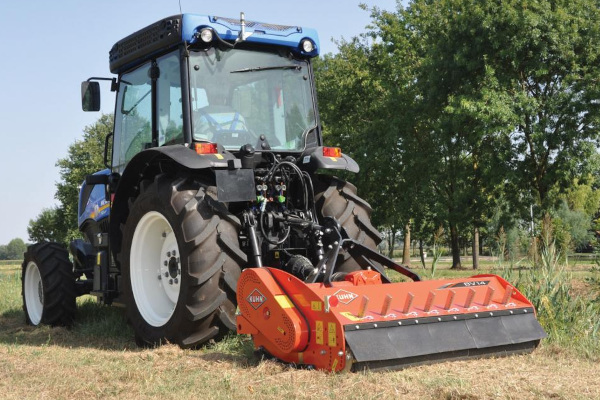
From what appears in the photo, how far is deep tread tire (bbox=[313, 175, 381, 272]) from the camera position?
607 centimetres

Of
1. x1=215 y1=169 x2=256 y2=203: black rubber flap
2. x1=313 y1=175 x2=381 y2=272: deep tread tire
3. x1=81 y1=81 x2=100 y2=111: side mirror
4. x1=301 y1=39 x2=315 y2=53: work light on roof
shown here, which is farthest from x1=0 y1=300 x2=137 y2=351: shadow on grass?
x1=301 y1=39 x2=315 y2=53: work light on roof

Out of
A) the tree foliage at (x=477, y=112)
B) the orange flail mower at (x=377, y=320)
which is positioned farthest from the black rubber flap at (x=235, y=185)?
the tree foliage at (x=477, y=112)

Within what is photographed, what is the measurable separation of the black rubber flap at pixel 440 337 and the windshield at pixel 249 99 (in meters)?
2.35

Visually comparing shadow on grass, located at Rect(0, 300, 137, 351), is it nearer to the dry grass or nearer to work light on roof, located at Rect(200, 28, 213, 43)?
the dry grass

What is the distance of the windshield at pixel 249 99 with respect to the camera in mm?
6086

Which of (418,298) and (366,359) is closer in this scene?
(366,359)

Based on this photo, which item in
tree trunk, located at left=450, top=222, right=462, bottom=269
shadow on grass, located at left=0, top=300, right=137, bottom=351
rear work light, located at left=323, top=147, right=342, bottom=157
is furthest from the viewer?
tree trunk, located at left=450, top=222, right=462, bottom=269

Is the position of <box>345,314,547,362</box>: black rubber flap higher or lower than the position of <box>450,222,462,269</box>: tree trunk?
higher

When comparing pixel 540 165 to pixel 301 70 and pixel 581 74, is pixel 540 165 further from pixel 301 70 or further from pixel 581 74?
pixel 301 70

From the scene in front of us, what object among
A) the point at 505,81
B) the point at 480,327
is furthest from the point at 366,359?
the point at 505,81

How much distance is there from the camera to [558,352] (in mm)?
5207

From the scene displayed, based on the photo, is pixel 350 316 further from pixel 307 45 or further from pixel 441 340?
pixel 307 45

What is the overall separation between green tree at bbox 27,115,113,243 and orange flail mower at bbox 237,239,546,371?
3242 centimetres

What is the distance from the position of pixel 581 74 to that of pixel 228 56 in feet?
52.7
